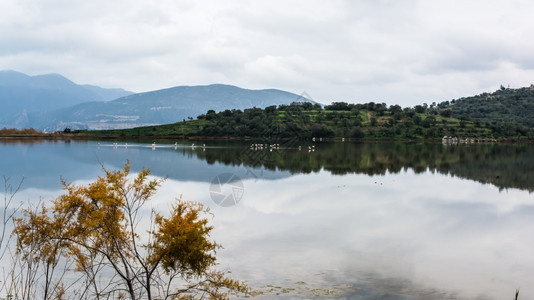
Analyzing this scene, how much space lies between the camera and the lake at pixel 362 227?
1636cm

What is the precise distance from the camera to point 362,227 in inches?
1016

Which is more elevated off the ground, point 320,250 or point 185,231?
point 185,231

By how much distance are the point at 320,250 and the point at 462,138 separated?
486 ft

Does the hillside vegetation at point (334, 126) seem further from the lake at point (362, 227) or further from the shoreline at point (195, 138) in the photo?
the lake at point (362, 227)

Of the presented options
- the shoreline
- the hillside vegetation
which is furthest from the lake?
the hillside vegetation

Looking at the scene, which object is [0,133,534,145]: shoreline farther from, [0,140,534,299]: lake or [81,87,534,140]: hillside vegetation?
[0,140,534,299]: lake

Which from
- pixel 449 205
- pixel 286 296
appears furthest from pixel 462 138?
pixel 286 296

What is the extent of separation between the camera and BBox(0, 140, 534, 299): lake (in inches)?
644

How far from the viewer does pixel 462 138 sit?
154 m

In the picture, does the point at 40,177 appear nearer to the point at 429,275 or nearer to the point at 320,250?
the point at 320,250

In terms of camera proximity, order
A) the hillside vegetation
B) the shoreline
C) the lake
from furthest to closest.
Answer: the hillside vegetation → the shoreline → the lake

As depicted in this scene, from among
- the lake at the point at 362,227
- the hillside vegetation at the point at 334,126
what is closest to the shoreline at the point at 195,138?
the hillside vegetation at the point at 334,126

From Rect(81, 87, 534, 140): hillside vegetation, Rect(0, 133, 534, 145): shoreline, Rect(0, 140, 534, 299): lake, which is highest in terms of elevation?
Rect(81, 87, 534, 140): hillside vegetation

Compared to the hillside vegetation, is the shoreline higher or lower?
lower
